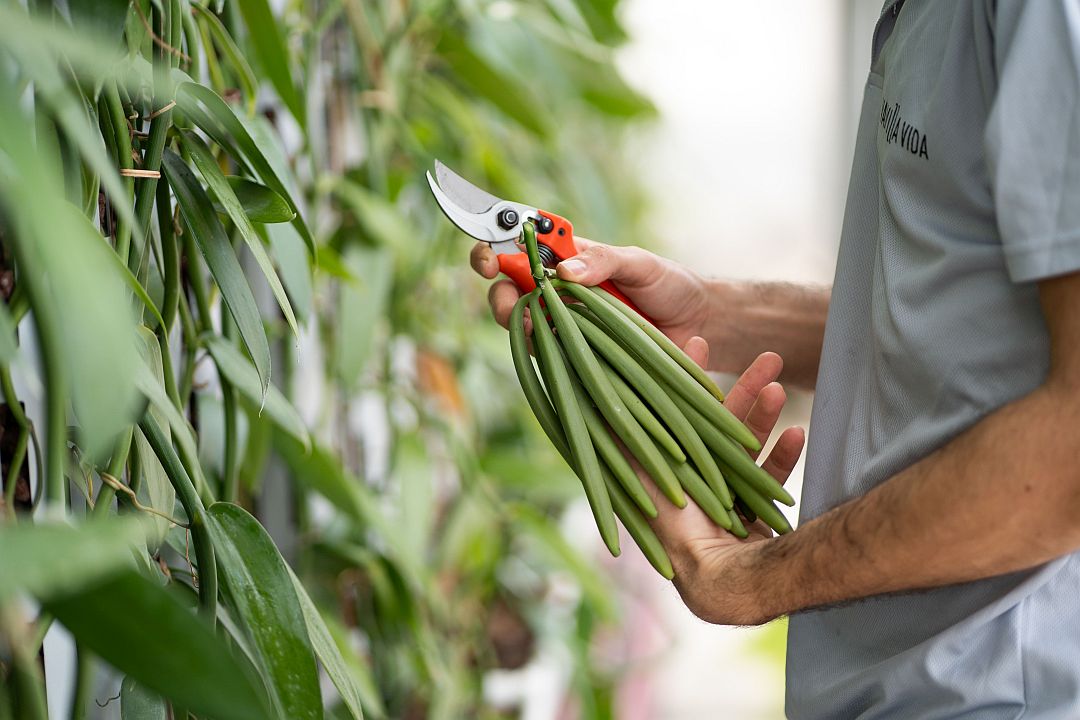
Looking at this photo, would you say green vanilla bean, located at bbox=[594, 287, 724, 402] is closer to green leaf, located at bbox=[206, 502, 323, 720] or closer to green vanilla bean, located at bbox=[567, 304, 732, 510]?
green vanilla bean, located at bbox=[567, 304, 732, 510]

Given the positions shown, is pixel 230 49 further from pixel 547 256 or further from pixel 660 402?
pixel 660 402

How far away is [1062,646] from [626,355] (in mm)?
332

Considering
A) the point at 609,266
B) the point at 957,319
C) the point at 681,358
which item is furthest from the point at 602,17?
the point at 957,319

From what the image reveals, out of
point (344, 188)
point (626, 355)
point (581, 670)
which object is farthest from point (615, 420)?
point (581, 670)

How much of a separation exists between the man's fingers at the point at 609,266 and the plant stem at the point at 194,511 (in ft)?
1.02

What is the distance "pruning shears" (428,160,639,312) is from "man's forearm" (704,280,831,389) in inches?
8.4

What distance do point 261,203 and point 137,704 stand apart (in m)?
0.31

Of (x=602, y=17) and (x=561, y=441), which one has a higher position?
(x=602, y=17)

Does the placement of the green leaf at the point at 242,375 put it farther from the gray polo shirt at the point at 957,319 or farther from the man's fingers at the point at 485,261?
the gray polo shirt at the point at 957,319

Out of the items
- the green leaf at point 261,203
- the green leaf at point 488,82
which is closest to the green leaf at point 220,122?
the green leaf at point 261,203

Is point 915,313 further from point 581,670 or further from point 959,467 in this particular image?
point 581,670

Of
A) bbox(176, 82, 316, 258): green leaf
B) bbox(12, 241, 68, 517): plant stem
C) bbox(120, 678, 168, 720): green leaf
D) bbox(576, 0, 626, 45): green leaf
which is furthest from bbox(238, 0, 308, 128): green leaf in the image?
bbox(576, 0, 626, 45): green leaf

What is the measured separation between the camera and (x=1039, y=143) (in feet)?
1.76

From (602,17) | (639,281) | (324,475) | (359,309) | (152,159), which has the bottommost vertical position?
(324,475)
